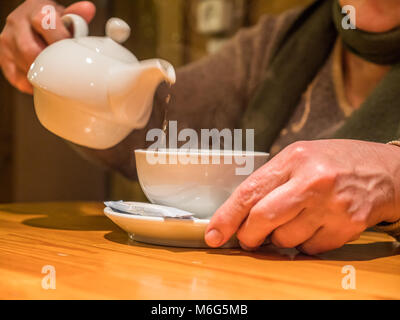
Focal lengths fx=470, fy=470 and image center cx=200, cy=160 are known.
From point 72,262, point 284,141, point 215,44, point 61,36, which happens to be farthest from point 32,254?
point 215,44

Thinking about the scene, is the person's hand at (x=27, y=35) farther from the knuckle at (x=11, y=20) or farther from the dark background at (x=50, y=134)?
the dark background at (x=50, y=134)

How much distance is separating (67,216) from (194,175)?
0.32 m

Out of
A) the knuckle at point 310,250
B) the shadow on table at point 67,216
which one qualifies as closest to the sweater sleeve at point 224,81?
the shadow on table at point 67,216

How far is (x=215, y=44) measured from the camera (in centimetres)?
182

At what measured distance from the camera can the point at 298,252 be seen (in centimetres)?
54

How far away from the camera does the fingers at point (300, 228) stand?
0.48 metres

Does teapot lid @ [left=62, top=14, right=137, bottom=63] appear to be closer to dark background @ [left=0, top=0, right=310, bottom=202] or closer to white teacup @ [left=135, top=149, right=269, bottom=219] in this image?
white teacup @ [left=135, top=149, right=269, bottom=219]

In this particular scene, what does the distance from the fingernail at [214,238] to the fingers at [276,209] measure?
0.10 feet

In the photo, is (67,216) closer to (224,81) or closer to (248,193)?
(248,193)

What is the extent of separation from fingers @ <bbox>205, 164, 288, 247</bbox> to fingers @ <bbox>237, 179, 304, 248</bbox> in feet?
0.04

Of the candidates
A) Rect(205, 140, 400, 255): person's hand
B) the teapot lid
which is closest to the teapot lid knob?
the teapot lid

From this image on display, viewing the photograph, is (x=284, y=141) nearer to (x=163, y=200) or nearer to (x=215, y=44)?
(x=163, y=200)

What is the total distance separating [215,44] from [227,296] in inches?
61.7

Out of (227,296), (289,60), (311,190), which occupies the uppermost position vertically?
(289,60)
